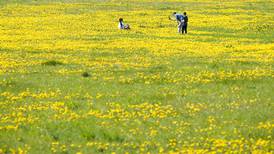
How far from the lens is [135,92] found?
19.9 metres

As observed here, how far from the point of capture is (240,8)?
7438 centimetres

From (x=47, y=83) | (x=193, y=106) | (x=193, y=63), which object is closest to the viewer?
(x=193, y=106)

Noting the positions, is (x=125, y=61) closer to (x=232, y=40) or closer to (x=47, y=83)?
(x=47, y=83)

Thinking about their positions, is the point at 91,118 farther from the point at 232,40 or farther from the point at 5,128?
the point at 232,40

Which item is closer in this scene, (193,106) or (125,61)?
(193,106)

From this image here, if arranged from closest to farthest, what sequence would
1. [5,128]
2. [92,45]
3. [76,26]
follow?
[5,128] → [92,45] → [76,26]

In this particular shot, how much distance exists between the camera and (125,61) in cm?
2856

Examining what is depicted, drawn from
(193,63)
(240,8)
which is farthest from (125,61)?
(240,8)

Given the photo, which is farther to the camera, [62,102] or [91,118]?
[62,102]

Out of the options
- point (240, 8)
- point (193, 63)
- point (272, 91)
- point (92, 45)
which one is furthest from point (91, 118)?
point (240, 8)

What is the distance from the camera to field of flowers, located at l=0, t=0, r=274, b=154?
1412 centimetres

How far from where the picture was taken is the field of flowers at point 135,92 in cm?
1412

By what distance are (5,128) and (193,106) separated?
5878 millimetres

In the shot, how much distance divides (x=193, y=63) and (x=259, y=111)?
1101 cm
